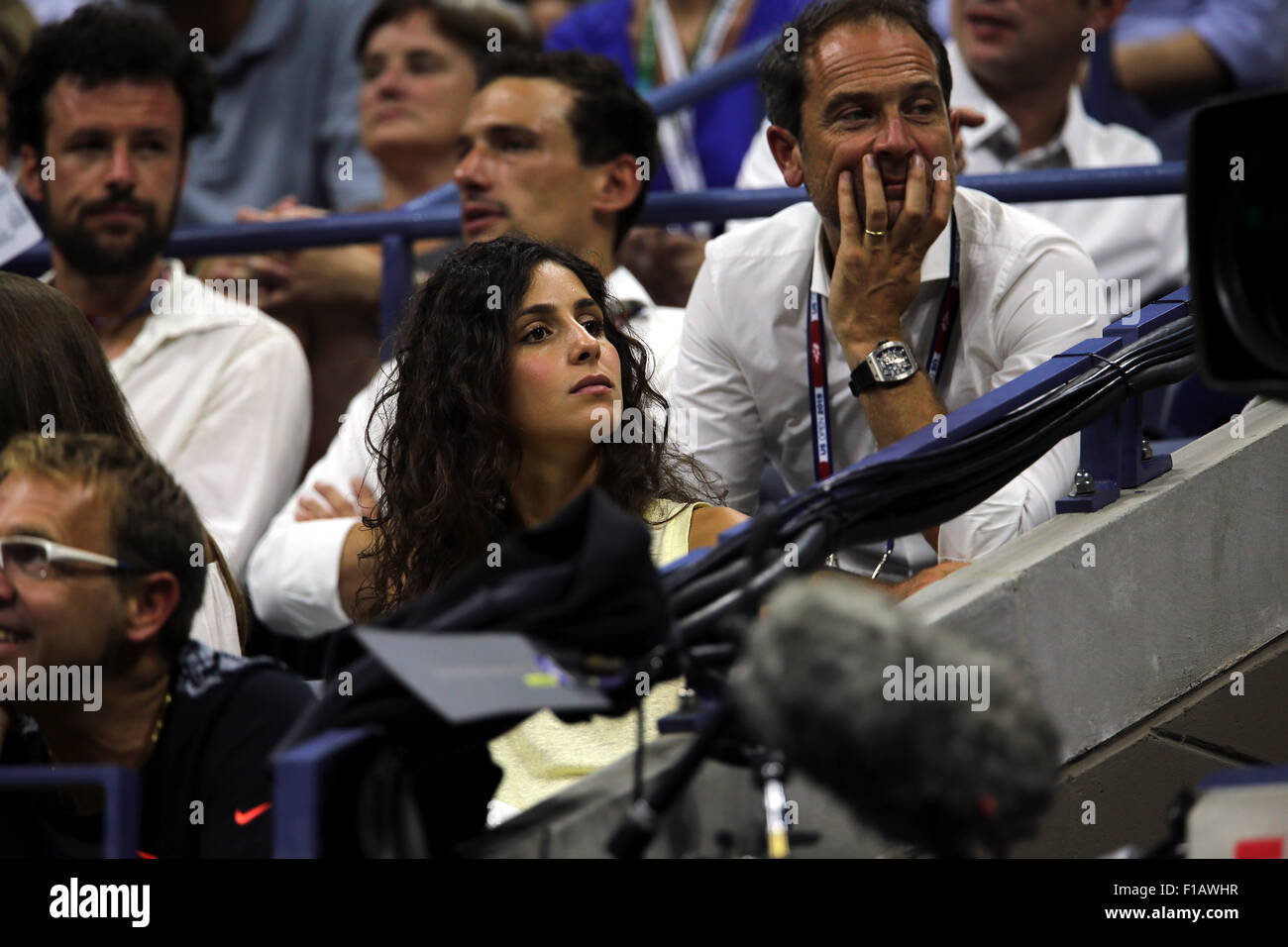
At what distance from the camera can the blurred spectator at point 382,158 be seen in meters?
4.52

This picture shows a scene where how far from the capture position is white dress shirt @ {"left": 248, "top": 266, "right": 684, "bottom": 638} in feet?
11.6

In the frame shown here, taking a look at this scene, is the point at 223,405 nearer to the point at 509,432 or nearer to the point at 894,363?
the point at 509,432

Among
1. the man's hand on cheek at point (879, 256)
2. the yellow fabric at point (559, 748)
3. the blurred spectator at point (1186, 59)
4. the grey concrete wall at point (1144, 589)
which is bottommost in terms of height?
the yellow fabric at point (559, 748)

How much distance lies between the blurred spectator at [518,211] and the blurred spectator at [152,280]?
0.65 feet

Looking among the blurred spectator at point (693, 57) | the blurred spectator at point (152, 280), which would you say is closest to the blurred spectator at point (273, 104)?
the blurred spectator at point (693, 57)

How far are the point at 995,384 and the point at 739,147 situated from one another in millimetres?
2131

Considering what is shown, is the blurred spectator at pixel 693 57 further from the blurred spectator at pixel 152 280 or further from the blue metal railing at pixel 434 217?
the blurred spectator at pixel 152 280

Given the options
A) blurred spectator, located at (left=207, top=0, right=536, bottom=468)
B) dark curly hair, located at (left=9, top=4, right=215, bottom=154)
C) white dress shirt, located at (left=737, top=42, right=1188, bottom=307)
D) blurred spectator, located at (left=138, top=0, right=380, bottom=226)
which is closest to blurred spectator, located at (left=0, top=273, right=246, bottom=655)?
dark curly hair, located at (left=9, top=4, right=215, bottom=154)

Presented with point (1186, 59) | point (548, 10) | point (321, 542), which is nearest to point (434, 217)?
point (321, 542)

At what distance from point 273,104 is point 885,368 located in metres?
3.12

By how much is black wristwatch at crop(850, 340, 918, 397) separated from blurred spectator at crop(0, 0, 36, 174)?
2927 millimetres

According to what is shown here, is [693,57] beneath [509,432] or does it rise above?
above

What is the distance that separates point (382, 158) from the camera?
4938 mm
